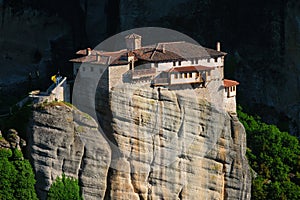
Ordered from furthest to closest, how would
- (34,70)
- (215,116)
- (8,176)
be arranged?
(34,70)
(215,116)
(8,176)

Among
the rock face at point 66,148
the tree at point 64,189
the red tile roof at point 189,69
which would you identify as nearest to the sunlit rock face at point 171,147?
the rock face at point 66,148

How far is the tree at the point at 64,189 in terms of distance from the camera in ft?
167

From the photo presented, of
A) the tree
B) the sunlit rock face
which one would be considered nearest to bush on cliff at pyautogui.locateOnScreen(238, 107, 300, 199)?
the sunlit rock face

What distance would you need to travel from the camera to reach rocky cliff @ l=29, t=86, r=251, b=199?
167 feet

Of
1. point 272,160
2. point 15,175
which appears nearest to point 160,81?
point 15,175

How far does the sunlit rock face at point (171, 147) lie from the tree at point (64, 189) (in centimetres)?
164

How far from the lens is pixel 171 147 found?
53.2 metres

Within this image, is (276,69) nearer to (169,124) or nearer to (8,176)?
(169,124)

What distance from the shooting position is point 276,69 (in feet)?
207

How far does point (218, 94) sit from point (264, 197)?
19.8 ft

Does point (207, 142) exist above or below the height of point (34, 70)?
below

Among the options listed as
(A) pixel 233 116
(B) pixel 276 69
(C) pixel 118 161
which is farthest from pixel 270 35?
(C) pixel 118 161

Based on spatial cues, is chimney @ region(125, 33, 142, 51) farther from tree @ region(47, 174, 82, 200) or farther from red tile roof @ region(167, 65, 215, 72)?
tree @ region(47, 174, 82, 200)

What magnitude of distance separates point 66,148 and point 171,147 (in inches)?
190
